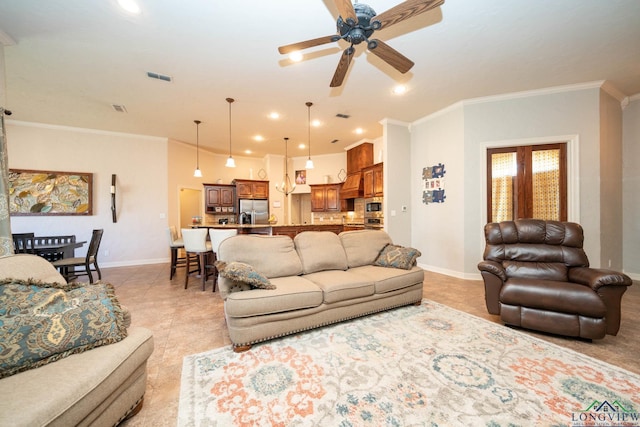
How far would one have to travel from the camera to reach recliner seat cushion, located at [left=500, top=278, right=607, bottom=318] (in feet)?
7.06

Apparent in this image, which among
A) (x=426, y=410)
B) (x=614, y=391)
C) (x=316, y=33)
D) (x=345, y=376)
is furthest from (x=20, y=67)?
(x=614, y=391)

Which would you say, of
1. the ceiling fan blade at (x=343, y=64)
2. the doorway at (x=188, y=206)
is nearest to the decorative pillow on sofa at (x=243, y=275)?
the ceiling fan blade at (x=343, y=64)

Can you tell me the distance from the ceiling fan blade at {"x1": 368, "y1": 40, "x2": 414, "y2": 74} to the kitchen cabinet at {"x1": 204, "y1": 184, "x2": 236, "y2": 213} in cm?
657

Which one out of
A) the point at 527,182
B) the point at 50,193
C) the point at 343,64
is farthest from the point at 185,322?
the point at 527,182

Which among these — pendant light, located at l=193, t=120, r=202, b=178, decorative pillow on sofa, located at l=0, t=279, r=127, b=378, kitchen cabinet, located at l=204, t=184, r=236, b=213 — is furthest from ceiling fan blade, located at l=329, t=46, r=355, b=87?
kitchen cabinet, located at l=204, t=184, r=236, b=213

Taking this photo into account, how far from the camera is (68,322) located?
1.31 metres

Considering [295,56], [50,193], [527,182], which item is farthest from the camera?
[50,193]

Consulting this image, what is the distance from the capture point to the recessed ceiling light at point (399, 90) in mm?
3841

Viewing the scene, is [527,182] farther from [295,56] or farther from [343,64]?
[295,56]

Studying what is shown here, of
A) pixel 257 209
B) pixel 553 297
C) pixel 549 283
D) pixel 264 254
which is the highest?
pixel 257 209

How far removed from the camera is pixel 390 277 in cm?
285

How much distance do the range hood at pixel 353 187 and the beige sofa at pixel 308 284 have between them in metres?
3.10

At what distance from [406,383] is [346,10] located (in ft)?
8.98

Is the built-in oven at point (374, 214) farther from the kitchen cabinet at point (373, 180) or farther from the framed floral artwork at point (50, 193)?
the framed floral artwork at point (50, 193)
